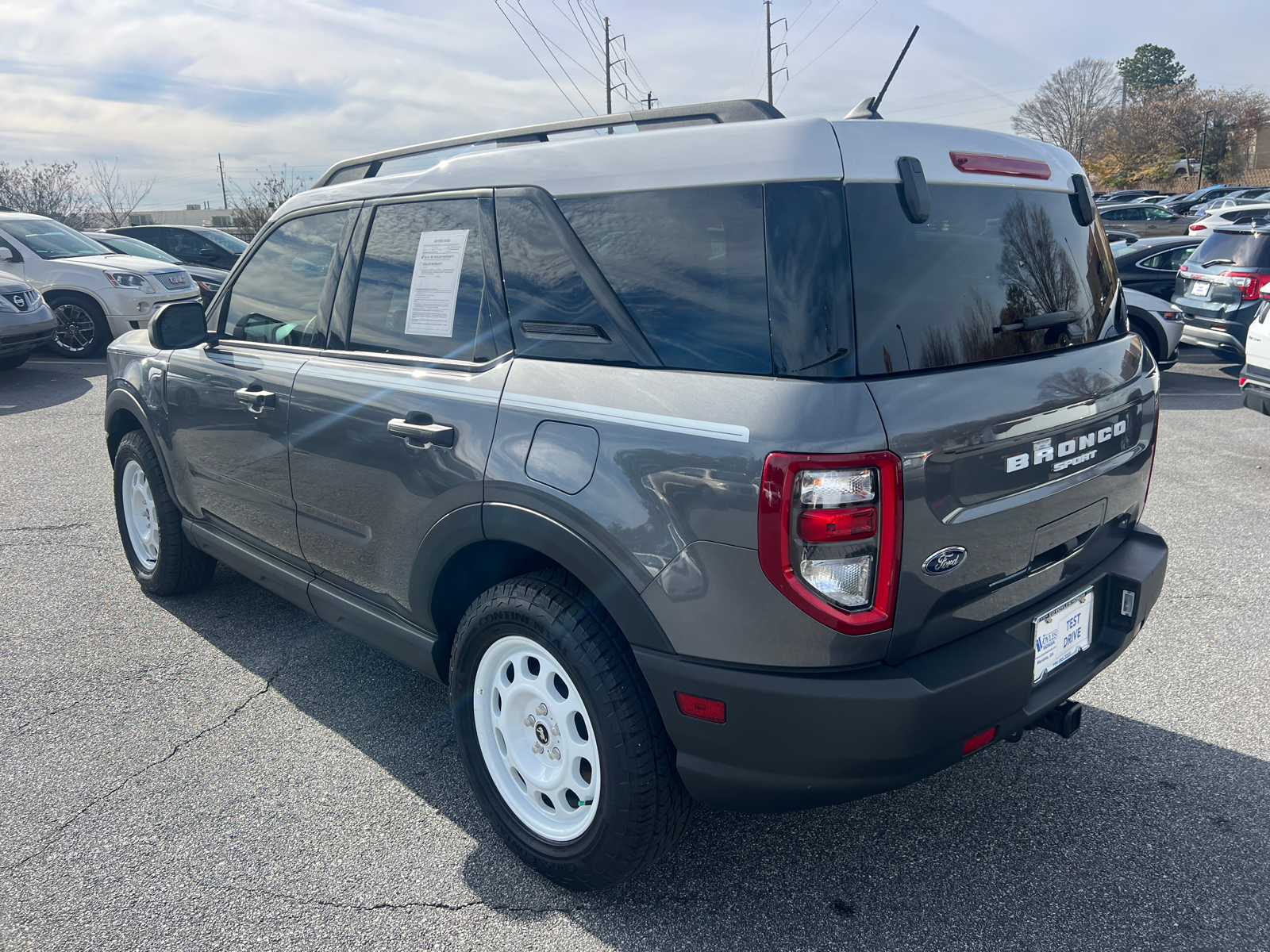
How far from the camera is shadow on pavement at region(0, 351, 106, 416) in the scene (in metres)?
9.58

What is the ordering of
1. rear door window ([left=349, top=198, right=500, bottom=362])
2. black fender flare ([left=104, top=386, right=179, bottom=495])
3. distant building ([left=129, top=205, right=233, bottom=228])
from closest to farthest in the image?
1. rear door window ([left=349, top=198, right=500, bottom=362])
2. black fender flare ([left=104, top=386, right=179, bottom=495])
3. distant building ([left=129, top=205, right=233, bottom=228])

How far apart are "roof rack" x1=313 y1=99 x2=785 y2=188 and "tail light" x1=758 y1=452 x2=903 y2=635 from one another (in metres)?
0.90

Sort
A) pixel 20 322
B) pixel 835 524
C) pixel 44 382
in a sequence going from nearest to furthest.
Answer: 1. pixel 835 524
2. pixel 20 322
3. pixel 44 382

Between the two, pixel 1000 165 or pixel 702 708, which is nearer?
pixel 702 708

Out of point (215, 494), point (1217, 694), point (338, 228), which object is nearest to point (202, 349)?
point (215, 494)

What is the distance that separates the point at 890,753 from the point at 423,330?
5.90 ft

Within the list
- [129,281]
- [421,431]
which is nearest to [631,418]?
[421,431]

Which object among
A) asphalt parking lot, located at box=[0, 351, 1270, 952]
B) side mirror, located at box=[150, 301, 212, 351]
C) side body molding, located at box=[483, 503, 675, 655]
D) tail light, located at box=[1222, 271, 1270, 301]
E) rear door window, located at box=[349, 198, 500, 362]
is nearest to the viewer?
side body molding, located at box=[483, 503, 675, 655]

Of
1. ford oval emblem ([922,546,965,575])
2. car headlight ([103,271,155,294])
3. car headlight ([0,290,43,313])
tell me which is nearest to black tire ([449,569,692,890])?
ford oval emblem ([922,546,965,575])

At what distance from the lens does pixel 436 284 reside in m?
2.73

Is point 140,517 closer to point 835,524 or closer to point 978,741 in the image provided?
point 835,524

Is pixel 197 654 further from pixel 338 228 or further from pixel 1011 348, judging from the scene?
pixel 1011 348

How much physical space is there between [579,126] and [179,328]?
2.07 meters

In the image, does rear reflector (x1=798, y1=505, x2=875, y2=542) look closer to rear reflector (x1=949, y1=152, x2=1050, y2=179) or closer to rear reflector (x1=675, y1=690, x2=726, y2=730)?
rear reflector (x1=675, y1=690, x2=726, y2=730)
